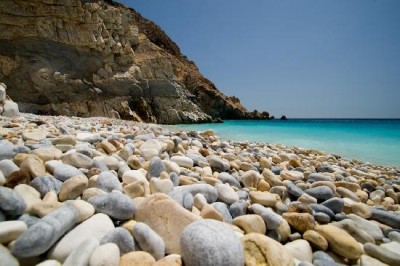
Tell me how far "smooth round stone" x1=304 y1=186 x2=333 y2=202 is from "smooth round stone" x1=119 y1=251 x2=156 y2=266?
1.70 metres

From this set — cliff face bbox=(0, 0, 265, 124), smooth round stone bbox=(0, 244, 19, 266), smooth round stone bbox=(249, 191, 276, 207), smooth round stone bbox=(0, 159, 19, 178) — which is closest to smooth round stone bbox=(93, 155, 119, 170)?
smooth round stone bbox=(0, 159, 19, 178)

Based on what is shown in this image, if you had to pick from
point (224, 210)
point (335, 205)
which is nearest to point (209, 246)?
point (224, 210)

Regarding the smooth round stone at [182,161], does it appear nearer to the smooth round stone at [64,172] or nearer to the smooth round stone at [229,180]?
the smooth round stone at [229,180]

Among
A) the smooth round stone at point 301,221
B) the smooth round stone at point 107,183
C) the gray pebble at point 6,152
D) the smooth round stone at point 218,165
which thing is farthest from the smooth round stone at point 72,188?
the smooth round stone at point 218,165

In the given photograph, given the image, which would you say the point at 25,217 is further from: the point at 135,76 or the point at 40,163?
the point at 135,76

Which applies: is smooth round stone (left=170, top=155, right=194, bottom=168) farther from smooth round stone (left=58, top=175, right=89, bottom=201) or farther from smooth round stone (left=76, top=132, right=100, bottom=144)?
smooth round stone (left=58, top=175, right=89, bottom=201)

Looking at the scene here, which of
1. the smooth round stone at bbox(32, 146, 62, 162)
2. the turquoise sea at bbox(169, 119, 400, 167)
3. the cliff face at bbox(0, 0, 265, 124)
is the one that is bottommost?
the turquoise sea at bbox(169, 119, 400, 167)

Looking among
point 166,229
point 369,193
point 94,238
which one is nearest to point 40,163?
point 94,238

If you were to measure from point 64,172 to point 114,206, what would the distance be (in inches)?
22.3

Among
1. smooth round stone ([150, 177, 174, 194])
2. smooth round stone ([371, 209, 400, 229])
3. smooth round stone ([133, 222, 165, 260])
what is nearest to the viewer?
smooth round stone ([133, 222, 165, 260])

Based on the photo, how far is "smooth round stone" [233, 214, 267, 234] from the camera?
141 cm

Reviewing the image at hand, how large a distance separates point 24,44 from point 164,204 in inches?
827

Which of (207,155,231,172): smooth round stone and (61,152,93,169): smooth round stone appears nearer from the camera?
(61,152,93,169): smooth round stone

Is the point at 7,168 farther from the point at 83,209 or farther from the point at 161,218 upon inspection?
the point at 161,218
